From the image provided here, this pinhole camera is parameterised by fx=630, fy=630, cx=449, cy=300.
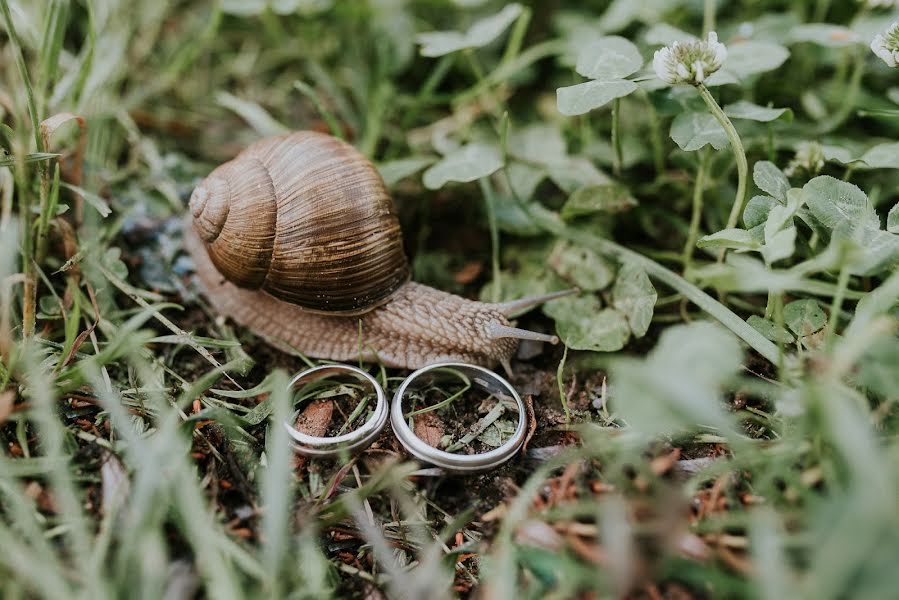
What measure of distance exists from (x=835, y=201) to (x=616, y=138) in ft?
2.93

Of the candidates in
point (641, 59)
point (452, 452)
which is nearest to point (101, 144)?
point (452, 452)

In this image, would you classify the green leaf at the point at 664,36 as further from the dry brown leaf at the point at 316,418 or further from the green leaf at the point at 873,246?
the dry brown leaf at the point at 316,418

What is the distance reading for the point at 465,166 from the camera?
2.80 m

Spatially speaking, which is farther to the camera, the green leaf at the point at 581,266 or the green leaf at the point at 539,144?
the green leaf at the point at 539,144

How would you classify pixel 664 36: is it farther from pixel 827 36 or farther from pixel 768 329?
pixel 768 329

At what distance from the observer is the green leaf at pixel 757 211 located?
2262mm

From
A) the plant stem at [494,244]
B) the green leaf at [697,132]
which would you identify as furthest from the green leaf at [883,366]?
the plant stem at [494,244]

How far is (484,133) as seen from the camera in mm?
3355

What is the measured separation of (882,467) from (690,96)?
173 centimetres

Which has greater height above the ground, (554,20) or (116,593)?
(554,20)

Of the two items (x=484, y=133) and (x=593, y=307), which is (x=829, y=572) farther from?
(x=484, y=133)

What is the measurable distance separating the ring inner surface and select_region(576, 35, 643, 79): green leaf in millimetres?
1312

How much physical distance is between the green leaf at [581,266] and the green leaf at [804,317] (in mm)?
726

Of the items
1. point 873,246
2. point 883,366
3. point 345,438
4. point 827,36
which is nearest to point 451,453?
point 345,438
